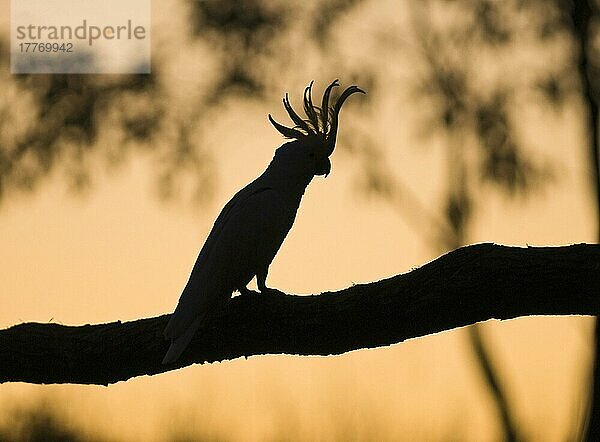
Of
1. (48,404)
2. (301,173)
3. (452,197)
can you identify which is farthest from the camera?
(452,197)

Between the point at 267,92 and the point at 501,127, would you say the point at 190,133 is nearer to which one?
the point at 267,92

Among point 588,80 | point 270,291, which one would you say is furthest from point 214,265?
point 588,80

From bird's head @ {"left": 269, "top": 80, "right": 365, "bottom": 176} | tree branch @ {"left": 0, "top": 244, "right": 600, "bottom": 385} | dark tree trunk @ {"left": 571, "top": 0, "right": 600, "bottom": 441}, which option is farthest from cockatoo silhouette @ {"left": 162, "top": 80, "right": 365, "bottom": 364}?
dark tree trunk @ {"left": 571, "top": 0, "right": 600, "bottom": 441}

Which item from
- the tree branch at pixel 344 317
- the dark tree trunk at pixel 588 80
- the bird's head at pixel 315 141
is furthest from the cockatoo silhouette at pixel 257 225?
the dark tree trunk at pixel 588 80

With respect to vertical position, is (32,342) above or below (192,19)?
below

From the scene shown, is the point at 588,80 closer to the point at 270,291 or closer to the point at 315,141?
the point at 315,141

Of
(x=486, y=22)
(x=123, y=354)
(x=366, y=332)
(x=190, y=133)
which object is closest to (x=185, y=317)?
(x=123, y=354)

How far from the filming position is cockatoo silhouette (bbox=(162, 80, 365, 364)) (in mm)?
2680

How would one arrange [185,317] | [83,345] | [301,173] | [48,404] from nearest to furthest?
[185,317], [83,345], [301,173], [48,404]

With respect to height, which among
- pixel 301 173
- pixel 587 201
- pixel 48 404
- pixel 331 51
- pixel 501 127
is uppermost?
pixel 331 51

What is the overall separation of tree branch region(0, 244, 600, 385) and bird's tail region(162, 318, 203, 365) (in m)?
0.10

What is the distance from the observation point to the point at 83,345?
2805 mm

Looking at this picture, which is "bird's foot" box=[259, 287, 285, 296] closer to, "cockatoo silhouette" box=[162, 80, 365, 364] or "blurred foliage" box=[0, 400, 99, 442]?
"cockatoo silhouette" box=[162, 80, 365, 364]

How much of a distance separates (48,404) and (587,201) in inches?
141
